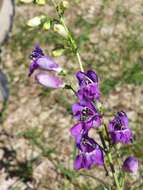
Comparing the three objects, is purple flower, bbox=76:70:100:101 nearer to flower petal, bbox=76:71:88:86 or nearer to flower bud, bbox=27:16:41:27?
flower petal, bbox=76:71:88:86

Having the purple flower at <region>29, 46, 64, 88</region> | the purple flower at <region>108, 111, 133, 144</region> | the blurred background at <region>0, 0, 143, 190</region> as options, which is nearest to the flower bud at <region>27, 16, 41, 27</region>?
the purple flower at <region>29, 46, 64, 88</region>

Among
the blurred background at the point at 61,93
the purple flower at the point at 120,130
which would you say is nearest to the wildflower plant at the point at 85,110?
the purple flower at the point at 120,130

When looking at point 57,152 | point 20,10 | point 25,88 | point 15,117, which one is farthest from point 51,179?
point 20,10

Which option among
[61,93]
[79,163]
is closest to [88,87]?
[79,163]

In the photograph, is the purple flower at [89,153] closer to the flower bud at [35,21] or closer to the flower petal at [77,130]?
the flower petal at [77,130]

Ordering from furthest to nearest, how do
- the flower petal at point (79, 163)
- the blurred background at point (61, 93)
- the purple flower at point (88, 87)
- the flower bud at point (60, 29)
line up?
the blurred background at point (61, 93), the flower petal at point (79, 163), the flower bud at point (60, 29), the purple flower at point (88, 87)

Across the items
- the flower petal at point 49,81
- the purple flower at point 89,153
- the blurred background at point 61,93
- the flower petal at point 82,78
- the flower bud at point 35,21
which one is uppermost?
the flower bud at point 35,21

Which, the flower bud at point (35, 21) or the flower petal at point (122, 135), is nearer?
the flower petal at point (122, 135)
